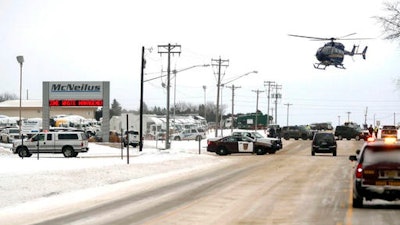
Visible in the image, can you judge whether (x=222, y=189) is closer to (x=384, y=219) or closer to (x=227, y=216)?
(x=227, y=216)

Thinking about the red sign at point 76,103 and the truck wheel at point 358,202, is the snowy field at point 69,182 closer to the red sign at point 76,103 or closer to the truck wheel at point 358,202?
the truck wheel at point 358,202

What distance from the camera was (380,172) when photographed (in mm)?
16078

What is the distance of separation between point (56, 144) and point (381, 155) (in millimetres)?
34972

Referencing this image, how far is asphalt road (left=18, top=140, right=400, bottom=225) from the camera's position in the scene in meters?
15.1

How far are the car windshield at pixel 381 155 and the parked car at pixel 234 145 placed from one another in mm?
35194

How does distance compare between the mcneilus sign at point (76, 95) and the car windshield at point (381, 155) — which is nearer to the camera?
the car windshield at point (381, 155)

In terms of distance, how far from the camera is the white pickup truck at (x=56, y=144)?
157 ft

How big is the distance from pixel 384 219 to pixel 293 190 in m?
7.86

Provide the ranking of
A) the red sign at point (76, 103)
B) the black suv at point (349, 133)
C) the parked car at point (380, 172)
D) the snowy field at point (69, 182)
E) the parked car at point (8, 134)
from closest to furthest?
1. the parked car at point (380, 172)
2. the snowy field at point (69, 182)
3. the red sign at point (76, 103)
4. the parked car at point (8, 134)
5. the black suv at point (349, 133)

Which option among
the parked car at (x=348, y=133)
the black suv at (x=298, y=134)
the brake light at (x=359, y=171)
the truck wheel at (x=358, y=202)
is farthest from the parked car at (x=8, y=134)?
the brake light at (x=359, y=171)

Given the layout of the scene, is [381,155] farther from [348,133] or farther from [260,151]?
[348,133]

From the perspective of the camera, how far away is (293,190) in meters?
22.6

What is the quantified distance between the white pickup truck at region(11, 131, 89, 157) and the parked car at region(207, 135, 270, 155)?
9853 millimetres

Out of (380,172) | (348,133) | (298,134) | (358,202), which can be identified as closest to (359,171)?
(380,172)
